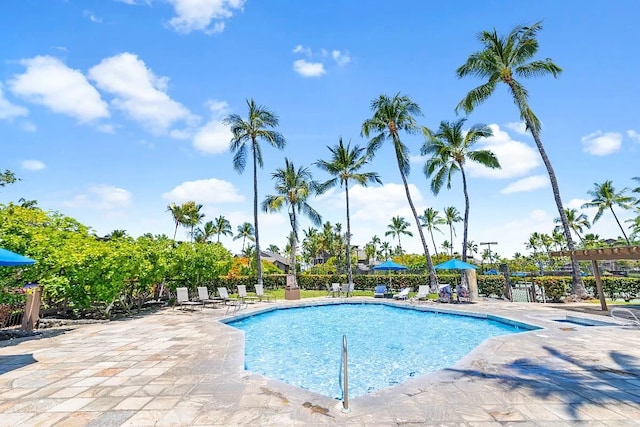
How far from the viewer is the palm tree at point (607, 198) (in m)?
39.8

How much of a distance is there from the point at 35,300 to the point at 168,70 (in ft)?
29.0

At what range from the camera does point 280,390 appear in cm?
441

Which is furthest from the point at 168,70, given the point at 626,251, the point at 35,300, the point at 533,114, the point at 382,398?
the point at 533,114

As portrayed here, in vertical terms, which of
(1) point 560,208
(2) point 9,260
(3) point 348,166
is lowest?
(2) point 9,260

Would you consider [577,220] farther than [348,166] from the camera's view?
Yes

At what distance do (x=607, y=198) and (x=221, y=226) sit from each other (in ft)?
202

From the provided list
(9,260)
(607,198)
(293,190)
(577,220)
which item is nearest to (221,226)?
(293,190)

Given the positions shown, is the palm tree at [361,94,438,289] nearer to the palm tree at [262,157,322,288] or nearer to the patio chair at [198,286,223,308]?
the palm tree at [262,157,322,288]

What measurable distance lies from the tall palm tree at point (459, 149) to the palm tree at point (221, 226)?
46.2 metres

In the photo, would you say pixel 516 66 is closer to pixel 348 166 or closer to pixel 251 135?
pixel 348 166

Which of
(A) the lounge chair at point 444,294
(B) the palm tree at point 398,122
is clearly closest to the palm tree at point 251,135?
(B) the palm tree at point 398,122

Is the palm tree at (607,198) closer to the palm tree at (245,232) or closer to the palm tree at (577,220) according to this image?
the palm tree at (577,220)

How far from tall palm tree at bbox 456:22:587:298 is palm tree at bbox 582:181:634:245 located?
33.8 meters

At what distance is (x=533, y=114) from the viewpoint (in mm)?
18125
